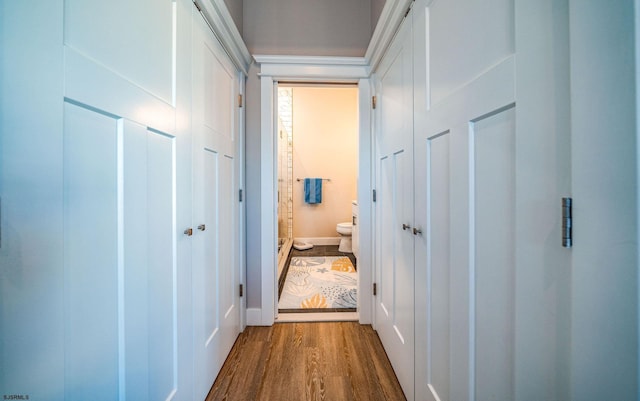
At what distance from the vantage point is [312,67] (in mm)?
1811

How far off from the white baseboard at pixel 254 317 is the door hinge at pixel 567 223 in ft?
6.15

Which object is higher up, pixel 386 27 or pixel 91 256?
pixel 386 27

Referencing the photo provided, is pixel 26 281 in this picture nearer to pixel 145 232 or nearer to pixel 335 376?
pixel 145 232

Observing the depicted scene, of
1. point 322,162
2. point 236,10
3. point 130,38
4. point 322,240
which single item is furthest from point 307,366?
point 322,162

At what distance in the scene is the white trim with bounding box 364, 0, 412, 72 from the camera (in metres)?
1.16

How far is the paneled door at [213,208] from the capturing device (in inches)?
44.4

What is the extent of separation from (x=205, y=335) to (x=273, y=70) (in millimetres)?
1782

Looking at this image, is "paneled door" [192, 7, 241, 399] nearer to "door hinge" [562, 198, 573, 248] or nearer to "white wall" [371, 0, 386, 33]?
"white wall" [371, 0, 386, 33]

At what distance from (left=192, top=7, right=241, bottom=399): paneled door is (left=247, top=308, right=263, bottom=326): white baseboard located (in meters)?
0.15

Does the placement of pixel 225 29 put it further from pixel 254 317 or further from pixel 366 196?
pixel 254 317

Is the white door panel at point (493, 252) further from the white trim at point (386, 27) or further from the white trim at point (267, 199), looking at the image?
the white trim at point (267, 199)

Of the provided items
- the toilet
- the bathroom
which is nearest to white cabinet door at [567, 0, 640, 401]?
the toilet

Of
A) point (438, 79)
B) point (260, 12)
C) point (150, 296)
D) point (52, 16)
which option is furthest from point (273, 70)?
point (150, 296)

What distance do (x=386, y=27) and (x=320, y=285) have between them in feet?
7.46
